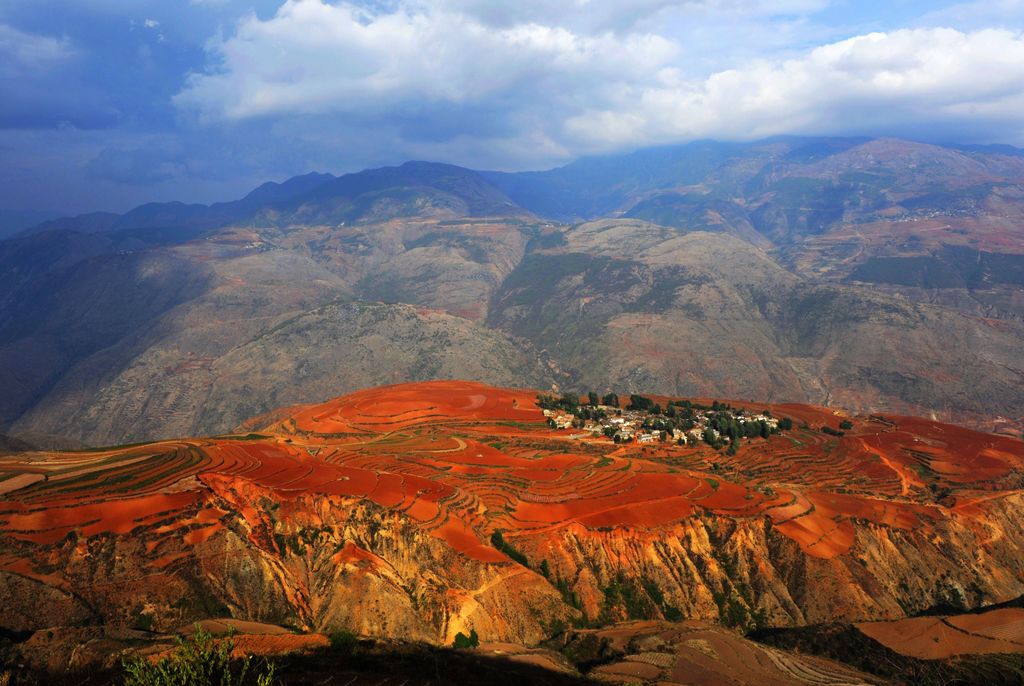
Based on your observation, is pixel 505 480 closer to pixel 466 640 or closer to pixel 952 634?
pixel 466 640

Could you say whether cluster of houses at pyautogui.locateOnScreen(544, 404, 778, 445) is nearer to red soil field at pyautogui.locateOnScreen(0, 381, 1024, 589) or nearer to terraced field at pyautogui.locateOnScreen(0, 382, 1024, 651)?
red soil field at pyautogui.locateOnScreen(0, 381, 1024, 589)

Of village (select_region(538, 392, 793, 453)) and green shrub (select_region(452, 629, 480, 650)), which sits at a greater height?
green shrub (select_region(452, 629, 480, 650))

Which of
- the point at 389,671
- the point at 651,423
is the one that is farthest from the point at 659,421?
the point at 389,671

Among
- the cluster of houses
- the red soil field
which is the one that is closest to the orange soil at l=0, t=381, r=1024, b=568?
the red soil field

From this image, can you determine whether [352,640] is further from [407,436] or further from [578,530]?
[407,436]

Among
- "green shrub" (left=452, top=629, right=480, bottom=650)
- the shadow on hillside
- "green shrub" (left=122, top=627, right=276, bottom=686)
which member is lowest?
"green shrub" (left=452, top=629, right=480, bottom=650)

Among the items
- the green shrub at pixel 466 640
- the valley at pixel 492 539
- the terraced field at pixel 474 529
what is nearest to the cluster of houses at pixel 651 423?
the terraced field at pixel 474 529
